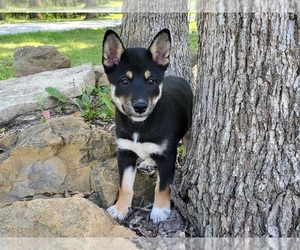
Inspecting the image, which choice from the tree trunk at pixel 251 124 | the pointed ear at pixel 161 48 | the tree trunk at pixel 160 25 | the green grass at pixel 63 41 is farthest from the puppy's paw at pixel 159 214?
the green grass at pixel 63 41

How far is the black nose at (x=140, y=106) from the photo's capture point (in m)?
3.30

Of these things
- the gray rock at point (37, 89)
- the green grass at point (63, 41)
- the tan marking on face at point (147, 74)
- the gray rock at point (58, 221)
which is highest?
the tan marking on face at point (147, 74)

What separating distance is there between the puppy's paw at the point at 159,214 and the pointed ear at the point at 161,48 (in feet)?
3.32

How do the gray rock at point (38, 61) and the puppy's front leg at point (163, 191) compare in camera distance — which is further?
the gray rock at point (38, 61)

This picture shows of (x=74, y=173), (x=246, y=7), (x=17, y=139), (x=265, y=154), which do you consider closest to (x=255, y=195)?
(x=265, y=154)

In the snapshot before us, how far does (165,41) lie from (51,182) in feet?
4.62

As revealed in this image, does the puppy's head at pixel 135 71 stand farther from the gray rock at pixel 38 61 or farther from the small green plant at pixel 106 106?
the gray rock at pixel 38 61

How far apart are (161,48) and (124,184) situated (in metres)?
1.01

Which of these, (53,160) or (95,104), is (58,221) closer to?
(53,160)

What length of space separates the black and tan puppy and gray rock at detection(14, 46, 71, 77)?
194 inches

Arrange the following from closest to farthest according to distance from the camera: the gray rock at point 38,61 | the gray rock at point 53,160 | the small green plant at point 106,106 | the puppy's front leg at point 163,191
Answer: the puppy's front leg at point 163,191, the gray rock at point 53,160, the small green plant at point 106,106, the gray rock at point 38,61

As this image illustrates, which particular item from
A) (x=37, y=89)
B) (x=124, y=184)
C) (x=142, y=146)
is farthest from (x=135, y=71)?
(x=37, y=89)

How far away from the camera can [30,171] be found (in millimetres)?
3971

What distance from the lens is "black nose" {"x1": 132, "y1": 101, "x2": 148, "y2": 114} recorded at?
3.30 metres
